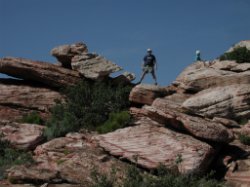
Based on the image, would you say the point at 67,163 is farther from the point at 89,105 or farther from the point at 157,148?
the point at 89,105

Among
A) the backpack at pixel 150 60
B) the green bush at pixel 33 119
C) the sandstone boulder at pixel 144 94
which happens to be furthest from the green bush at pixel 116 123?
the backpack at pixel 150 60

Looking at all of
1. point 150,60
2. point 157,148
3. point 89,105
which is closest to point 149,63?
point 150,60

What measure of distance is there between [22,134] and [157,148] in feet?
17.3

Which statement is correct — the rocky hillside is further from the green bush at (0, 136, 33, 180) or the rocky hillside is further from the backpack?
the backpack

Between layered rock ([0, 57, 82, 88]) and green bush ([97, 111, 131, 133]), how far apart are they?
4243mm

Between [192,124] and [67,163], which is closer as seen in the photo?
[67,163]

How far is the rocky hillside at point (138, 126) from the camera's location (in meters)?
18.0

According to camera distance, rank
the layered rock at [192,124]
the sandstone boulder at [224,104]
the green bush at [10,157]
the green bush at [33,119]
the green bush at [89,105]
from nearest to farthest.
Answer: the green bush at [10,157], the layered rock at [192,124], the sandstone boulder at [224,104], the green bush at [89,105], the green bush at [33,119]

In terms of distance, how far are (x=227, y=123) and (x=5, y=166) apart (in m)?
8.91

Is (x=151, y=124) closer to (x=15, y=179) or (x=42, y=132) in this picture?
(x=42, y=132)

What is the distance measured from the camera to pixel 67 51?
25.9 meters

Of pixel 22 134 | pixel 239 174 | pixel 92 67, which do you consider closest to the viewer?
pixel 239 174

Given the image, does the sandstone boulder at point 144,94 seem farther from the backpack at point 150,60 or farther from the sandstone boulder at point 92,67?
the backpack at point 150,60

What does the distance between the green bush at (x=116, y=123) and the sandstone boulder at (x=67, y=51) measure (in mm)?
5198
